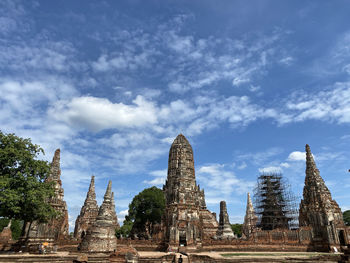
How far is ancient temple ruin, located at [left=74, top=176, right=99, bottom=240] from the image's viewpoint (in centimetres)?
4181

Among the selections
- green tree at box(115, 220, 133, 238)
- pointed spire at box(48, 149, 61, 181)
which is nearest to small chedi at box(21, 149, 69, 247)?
pointed spire at box(48, 149, 61, 181)

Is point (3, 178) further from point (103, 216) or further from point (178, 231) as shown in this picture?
point (178, 231)

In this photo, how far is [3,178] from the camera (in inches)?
639

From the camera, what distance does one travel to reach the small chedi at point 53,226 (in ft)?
72.7

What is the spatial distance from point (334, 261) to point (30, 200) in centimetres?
2026

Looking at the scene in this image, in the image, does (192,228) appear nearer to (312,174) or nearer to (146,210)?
(312,174)

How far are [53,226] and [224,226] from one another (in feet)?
71.3

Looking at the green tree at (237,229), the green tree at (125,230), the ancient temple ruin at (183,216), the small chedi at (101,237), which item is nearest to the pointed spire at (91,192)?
the green tree at (125,230)

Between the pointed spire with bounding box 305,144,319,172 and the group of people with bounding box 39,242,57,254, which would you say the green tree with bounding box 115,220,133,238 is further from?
the pointed spire with bounding box 305,144,319,172

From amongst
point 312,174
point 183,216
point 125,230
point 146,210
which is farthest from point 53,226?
point 312,174

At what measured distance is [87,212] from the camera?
42688mm

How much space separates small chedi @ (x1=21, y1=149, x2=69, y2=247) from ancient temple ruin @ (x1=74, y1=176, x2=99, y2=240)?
12.8 meters

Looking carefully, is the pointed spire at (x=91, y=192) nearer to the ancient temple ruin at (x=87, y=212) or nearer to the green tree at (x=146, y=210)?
the ancient temple ruin at (x=87, y=212)

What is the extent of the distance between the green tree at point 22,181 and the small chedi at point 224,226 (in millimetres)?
23076
